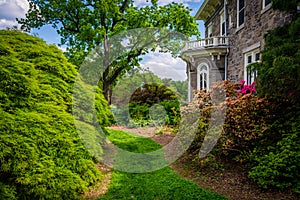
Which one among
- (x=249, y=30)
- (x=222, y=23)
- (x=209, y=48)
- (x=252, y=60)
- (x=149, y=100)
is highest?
(x=222, y=23)

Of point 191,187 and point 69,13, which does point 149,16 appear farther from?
point 191,187

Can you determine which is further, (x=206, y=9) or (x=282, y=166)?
(x=206, y=9)

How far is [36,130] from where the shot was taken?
10.9 ft

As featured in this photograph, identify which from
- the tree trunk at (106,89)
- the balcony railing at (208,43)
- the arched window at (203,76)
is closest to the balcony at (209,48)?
the balcony railing at (208,43)

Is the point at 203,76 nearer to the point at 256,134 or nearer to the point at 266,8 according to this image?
the point at 266,8

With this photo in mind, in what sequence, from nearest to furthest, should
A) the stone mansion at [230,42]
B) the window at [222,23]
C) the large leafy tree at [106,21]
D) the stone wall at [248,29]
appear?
the stone wall at [248,29] → the stone mansion at [230,42] → the window at [222,23] → the large leafy tree at [106,21]

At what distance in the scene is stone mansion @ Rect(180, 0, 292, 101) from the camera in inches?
308

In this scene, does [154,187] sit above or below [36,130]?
below

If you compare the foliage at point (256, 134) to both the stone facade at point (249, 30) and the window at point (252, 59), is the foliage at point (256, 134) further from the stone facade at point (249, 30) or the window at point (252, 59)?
the window at point (252, 59)

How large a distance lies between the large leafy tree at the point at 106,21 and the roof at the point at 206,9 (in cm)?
89

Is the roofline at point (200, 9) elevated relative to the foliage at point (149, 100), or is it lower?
elevated

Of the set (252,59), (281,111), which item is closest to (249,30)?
(252,59)

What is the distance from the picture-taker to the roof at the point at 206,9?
12.8m

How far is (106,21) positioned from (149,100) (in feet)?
23.9
